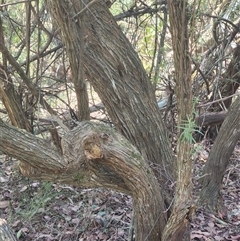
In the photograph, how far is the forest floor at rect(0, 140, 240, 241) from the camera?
3.64 meters

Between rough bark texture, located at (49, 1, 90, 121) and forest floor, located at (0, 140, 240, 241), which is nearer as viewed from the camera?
rough bark texture, located at (49, 1, 90, 121)

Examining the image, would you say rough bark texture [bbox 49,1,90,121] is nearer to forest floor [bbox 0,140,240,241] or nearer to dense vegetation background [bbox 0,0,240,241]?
dense vegetation background [bbox 0,0,240,241]

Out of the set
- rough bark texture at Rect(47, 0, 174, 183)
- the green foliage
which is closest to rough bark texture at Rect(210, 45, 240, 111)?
rough bark texture at Rect(47, 0, 174, 183)

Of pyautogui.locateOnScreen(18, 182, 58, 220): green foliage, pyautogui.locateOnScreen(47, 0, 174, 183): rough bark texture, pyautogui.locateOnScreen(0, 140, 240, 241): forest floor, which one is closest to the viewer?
pyautogui.locateOnScreen(47, 0, 174, 183): rough bark texture

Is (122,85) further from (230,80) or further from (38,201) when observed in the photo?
(230,80)

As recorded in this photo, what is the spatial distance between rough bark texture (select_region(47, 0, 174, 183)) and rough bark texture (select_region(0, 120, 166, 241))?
1.10 ft

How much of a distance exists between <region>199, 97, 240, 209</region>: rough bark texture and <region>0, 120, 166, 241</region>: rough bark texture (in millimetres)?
1168

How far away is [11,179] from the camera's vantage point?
461 cm

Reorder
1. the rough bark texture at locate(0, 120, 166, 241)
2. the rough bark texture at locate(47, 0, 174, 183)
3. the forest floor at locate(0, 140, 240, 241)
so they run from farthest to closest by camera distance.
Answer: the forest floor at locate(0, 140, 240, 241), the rough bark texture at locate(47, 0, 174, 183), the rough bark texture at locate(0, 120, 166, 241)

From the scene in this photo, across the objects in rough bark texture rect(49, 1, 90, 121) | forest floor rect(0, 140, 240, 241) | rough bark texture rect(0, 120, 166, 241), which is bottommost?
forest floor rect(0, 140, 240, 241)

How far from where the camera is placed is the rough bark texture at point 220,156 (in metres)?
3.67

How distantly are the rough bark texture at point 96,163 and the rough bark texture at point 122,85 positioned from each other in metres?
0.33

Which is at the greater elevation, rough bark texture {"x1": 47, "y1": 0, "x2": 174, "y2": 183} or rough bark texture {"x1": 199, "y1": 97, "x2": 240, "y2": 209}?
rough bark texture {"x1": 47, "y1": 0, "x2": 174, "y2": 183}

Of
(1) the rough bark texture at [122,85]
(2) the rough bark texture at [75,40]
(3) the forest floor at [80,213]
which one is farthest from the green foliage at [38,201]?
(2) the rough bark texture at [75,40]
